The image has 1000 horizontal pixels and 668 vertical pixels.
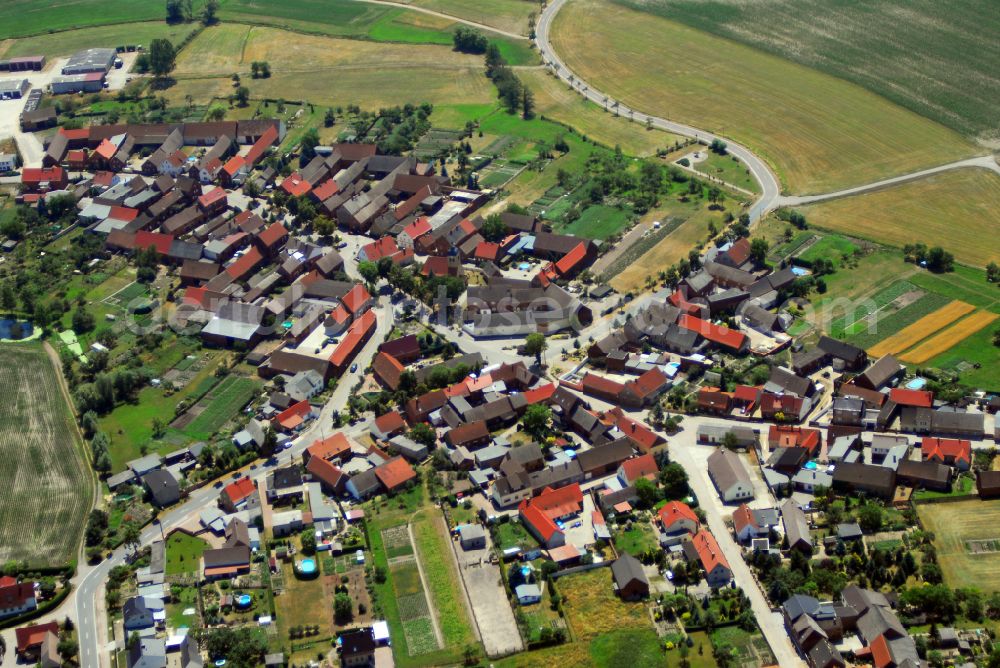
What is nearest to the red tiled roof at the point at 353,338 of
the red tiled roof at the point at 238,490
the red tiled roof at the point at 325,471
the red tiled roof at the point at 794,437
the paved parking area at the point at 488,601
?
the red tiled roof at the point at 325,471

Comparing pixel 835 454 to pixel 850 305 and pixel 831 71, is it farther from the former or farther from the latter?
pixel 831 71

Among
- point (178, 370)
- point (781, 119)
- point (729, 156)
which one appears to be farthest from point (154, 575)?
point (781, 119)

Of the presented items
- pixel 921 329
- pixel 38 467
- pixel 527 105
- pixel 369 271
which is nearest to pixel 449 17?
pixel 527 105

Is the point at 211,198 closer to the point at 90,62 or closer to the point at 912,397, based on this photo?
the point at 90,62

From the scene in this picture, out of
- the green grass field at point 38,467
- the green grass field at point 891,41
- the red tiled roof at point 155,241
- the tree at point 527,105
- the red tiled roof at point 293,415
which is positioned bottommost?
the green grass field at point 38,467

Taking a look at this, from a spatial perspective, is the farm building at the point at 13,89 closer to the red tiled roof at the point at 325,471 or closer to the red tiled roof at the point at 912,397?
the red tiled roof at the point at 325,471

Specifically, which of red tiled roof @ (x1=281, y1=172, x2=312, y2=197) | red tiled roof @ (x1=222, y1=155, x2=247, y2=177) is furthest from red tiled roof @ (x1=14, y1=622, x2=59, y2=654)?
red tiled roof @ (x1=222, y1=155, x2=247, y2=177)
